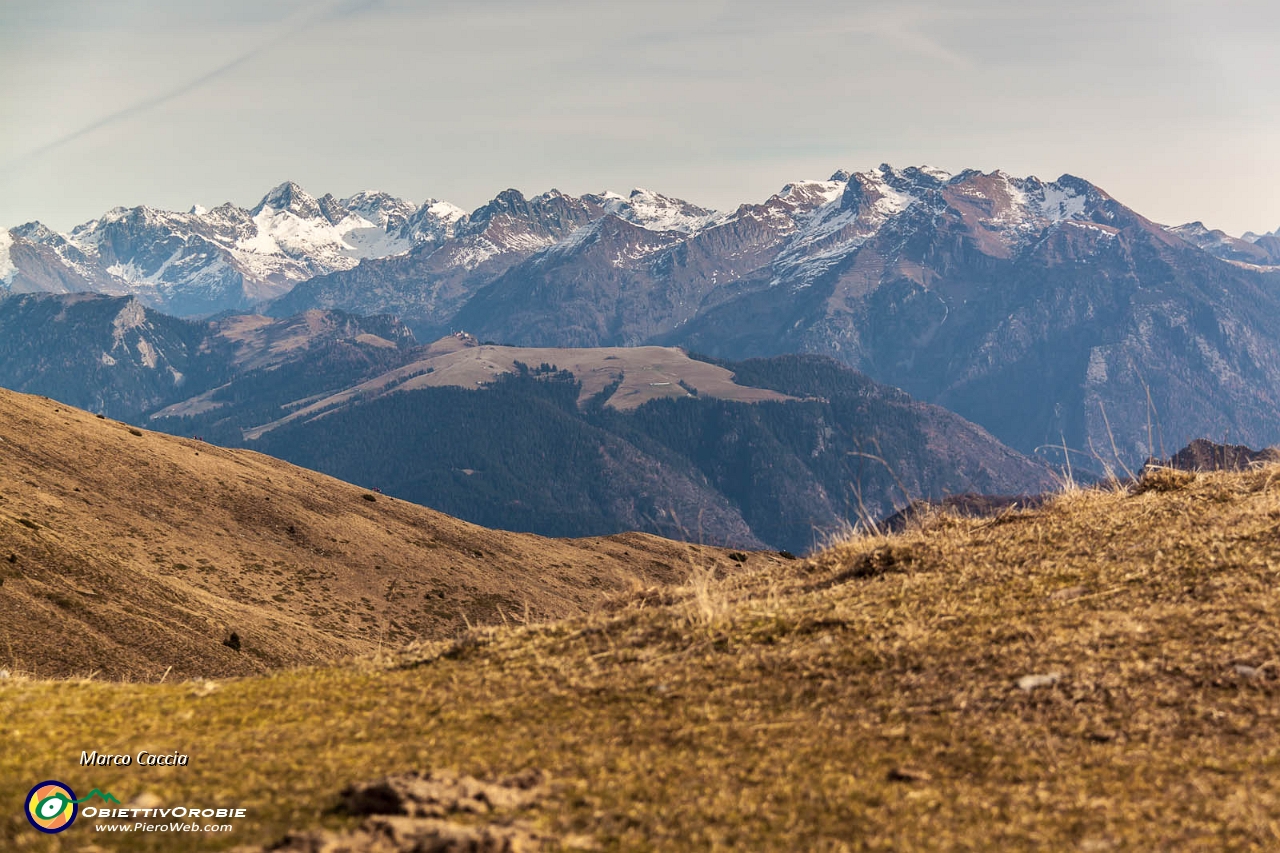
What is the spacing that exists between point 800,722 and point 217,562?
62.4 metres

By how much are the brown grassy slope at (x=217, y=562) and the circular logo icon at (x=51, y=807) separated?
33224 millimetres

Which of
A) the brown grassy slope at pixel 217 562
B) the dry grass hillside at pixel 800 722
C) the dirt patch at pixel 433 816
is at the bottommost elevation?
the brown grassy slope at pixel 217 562

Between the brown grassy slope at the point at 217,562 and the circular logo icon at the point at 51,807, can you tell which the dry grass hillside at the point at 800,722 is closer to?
the circular logo icon at the point at 51,807

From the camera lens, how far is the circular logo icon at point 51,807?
22.9 feet

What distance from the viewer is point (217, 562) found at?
6388 centimetres

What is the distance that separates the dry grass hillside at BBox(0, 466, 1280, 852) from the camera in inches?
269

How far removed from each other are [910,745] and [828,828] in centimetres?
155

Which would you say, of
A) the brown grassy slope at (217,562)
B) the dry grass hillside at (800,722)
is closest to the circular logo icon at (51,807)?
the dry grass hillside at (800,722)

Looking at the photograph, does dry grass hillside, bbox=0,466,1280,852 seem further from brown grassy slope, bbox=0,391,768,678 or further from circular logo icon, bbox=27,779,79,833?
brown grassy slope, bbox=0,391,768,678

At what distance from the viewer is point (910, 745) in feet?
26.6

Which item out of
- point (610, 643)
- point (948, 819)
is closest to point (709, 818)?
point (948, 819)

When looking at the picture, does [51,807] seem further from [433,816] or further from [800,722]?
[800,722]

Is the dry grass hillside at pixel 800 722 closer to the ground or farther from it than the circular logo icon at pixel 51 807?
closer to the ground

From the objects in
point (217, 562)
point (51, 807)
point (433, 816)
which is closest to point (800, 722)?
point (433, 816)
